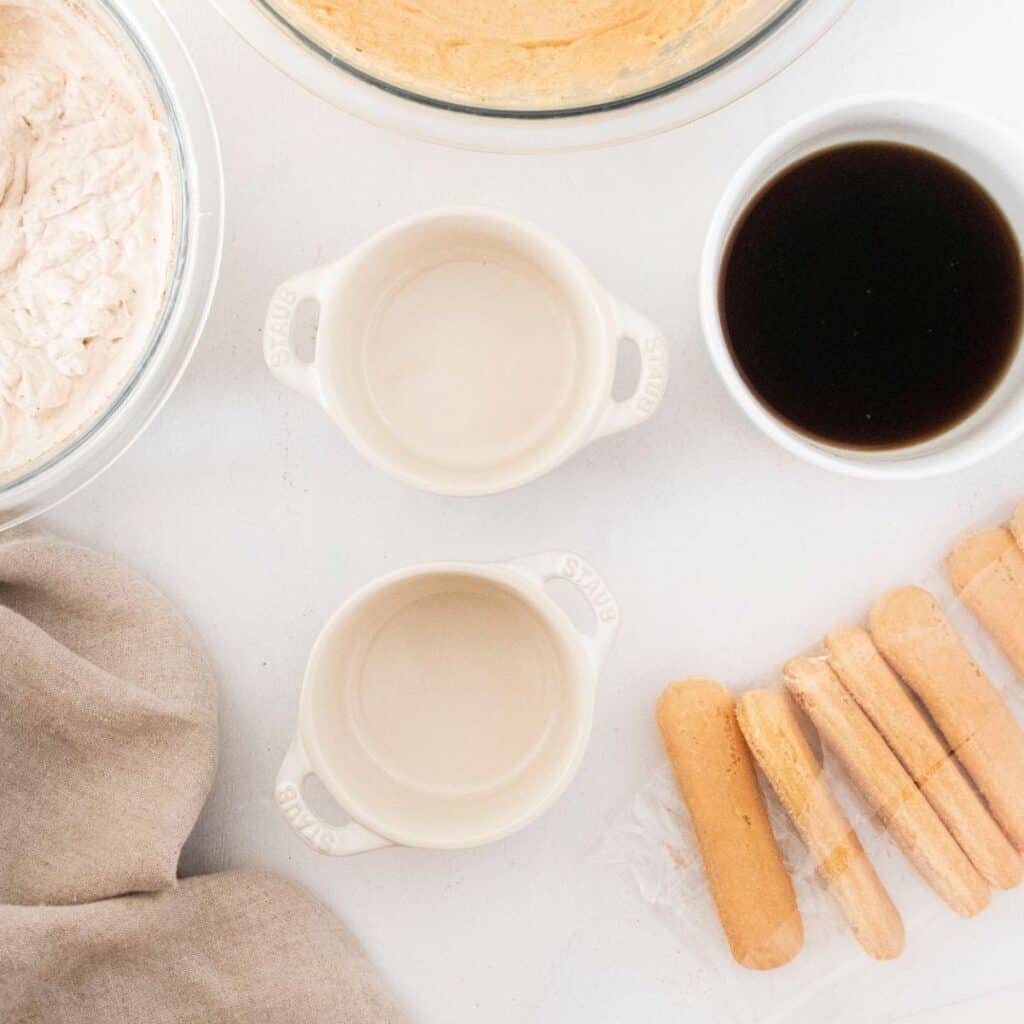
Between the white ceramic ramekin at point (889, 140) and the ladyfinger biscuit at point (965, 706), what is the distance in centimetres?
11

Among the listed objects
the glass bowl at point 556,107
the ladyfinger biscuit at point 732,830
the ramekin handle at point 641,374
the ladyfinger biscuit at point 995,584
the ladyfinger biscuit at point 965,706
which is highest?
the glass bowl at point 556,107

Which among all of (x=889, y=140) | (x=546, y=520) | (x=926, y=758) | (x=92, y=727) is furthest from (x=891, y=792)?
(x=92, y=727)

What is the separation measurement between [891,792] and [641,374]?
270 mm

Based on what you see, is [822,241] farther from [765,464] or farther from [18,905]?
[18,905]

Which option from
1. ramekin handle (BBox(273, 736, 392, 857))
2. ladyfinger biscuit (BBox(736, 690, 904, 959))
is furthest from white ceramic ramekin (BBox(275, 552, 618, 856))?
Answer: ladyfinger biscuit (BBox(736, 690, 904, 959))

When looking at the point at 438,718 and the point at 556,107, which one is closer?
the point at 556,107

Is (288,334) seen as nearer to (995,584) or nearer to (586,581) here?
(586,581)

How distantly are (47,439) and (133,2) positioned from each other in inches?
9.7

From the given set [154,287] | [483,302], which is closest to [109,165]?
[154,287]

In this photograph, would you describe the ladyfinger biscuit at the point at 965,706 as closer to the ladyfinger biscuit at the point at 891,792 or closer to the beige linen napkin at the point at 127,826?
the ladyfinger biscuit at the point at 891,792

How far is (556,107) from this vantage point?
1.97 feet

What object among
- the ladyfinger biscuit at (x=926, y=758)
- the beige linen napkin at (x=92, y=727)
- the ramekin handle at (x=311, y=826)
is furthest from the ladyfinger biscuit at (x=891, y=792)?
the beige linen napkin at (x=92, y=727)

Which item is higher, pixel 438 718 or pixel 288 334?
pixel 288 334

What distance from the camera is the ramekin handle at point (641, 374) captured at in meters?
0.63
